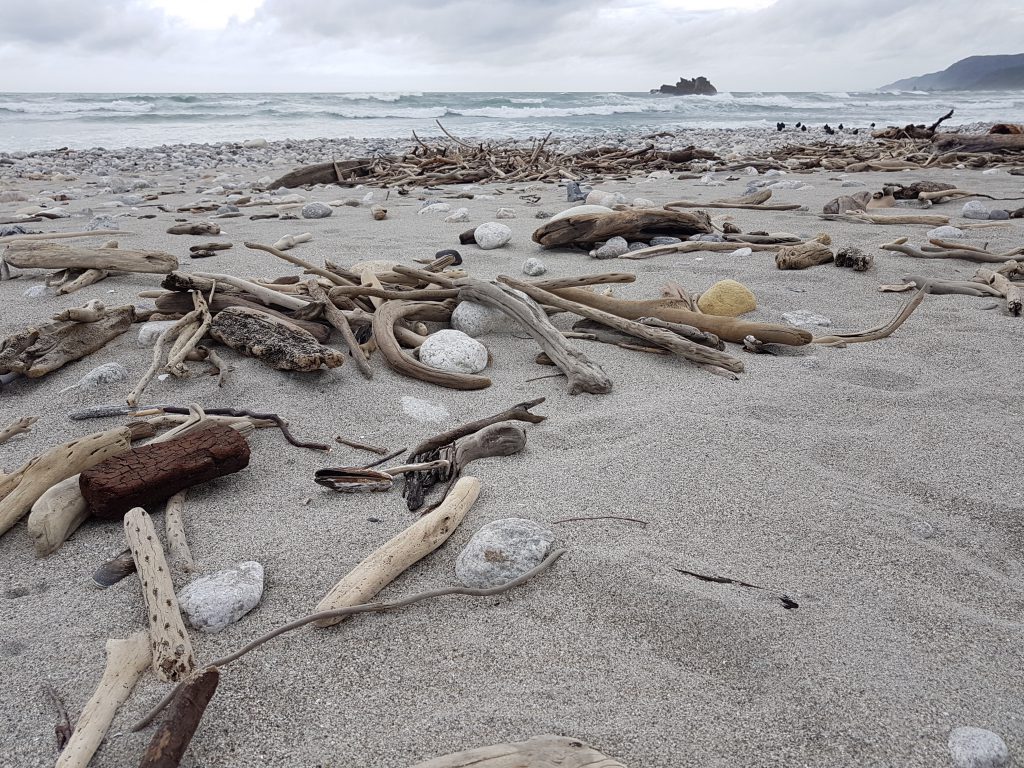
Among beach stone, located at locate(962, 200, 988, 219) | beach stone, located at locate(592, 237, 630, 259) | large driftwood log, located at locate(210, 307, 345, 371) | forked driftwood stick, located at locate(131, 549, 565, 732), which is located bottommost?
forked driftwood stick, located at locate(131, 549, 565, 732)

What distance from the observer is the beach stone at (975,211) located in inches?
202

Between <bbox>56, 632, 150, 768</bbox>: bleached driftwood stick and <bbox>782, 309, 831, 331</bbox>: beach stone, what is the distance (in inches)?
110

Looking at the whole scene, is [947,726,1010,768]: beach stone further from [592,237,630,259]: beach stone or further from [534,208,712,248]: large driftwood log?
[534,208,712,248]: large driftwood log

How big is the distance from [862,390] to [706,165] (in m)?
7.91

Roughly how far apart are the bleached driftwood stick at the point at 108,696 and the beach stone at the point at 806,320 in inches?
110

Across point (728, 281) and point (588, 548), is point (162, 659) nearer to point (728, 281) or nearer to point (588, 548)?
point (588, 548)

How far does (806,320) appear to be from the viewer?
319 cm

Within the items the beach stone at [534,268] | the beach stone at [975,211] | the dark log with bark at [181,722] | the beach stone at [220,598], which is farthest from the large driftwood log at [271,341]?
the beach stone at [975,211]

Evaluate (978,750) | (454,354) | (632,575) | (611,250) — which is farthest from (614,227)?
(978,750)

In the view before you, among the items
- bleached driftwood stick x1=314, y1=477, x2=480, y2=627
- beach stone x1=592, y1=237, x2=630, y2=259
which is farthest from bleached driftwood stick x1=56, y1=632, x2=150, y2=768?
beach stone x1=592, y1=237, x2=630, y2=259

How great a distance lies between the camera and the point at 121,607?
56.4 inches

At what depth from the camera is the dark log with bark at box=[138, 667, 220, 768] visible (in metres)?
1.03

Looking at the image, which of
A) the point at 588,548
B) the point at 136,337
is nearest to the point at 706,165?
the point at 136,337

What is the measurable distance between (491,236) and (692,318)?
1.99 metres
